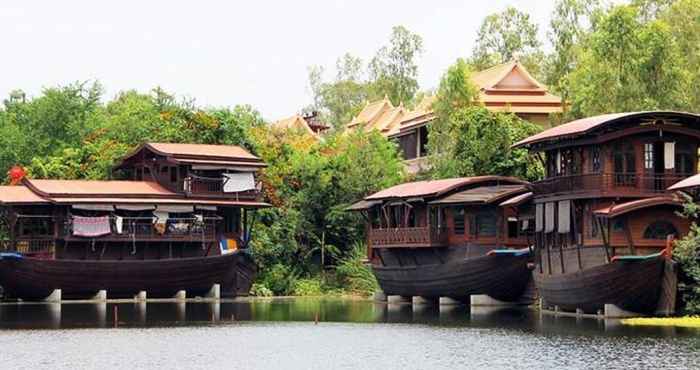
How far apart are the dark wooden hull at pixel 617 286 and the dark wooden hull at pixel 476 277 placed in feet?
19.8

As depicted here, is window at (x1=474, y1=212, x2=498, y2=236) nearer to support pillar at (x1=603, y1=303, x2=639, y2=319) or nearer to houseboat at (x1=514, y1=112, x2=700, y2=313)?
houseboat at (x1=514, y1=112, x2=700, y2=313)

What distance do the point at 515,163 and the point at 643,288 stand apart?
20.1 meters

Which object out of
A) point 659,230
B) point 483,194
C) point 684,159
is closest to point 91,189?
point 483,194

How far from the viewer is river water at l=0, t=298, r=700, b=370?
3438 centimetres

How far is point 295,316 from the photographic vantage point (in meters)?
52.8

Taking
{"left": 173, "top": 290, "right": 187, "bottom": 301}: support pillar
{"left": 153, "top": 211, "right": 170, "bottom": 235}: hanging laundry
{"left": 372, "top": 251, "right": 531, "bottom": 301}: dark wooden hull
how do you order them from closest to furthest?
{"left": 372, "top": 251, "right": 531, "bottom": 301}: dark wooden hull, {"left": 153, "top": 211, "right": 170, "bottom": 235}: hanging laundry, {"left": 173, "top": 290, "right": 187, "bottom": 301}: support pillar

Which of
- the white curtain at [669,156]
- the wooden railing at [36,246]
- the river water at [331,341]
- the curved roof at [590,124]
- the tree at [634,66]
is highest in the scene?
the tree at [634,66]

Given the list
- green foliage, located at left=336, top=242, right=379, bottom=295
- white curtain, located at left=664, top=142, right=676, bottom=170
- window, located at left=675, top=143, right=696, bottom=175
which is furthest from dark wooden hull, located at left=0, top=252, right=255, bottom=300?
white curtain, located at left=664, top=142, right=676, bottom=170

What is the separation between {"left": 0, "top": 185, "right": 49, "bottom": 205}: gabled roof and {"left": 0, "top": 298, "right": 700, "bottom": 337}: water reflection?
4295 mm

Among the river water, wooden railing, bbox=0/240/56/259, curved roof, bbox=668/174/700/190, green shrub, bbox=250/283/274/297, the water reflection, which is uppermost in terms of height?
curved roof, bbox=668/174/700/190

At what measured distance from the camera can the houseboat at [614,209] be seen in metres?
46.2

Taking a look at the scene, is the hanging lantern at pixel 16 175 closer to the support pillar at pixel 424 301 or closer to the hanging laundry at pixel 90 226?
the hanging laundry at pixel 90 226

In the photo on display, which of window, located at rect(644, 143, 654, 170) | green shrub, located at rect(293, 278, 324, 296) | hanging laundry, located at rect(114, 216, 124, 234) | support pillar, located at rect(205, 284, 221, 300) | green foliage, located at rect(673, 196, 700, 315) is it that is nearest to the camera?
green foliage, located at rect(673, 196, 700, 315)

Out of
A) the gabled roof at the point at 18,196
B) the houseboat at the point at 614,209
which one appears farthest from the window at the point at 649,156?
the gabled roof at the point at 18,196
